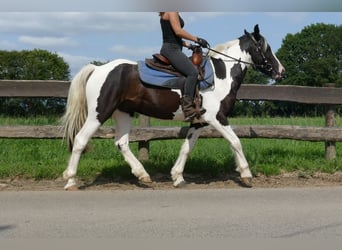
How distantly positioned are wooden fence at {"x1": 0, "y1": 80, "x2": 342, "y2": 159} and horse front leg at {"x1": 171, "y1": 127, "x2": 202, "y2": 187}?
0.71 metres

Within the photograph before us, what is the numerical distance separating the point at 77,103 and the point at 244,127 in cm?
290

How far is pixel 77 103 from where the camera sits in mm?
7762

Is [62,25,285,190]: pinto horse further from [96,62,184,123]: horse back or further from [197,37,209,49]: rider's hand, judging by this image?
[197,37,209,49]: rider's hand

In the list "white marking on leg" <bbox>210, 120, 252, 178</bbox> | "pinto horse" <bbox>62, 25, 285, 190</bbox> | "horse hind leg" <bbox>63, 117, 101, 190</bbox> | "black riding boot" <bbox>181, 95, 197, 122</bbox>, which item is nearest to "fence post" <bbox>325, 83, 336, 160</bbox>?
"pinto horse" <bbox>62, 25, 285, 190</bbox>

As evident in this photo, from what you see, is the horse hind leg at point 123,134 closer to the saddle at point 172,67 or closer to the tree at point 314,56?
the saddle at point 172,67

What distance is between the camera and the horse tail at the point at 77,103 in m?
7.73

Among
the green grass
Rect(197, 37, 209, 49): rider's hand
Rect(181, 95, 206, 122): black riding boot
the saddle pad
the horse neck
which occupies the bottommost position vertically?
the green grass

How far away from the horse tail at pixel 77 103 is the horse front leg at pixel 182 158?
1514mm

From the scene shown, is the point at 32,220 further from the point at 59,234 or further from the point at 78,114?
the point at 78,114

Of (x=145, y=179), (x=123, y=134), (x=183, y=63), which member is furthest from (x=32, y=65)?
(x=183, y=63)

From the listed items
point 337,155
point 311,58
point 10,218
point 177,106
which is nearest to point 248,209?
point 177,106

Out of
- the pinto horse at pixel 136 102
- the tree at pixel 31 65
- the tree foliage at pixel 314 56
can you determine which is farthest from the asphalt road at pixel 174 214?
the tree foliage at pixel 314 56

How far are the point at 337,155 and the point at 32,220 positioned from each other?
612 cm

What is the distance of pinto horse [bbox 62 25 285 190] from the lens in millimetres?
7559
